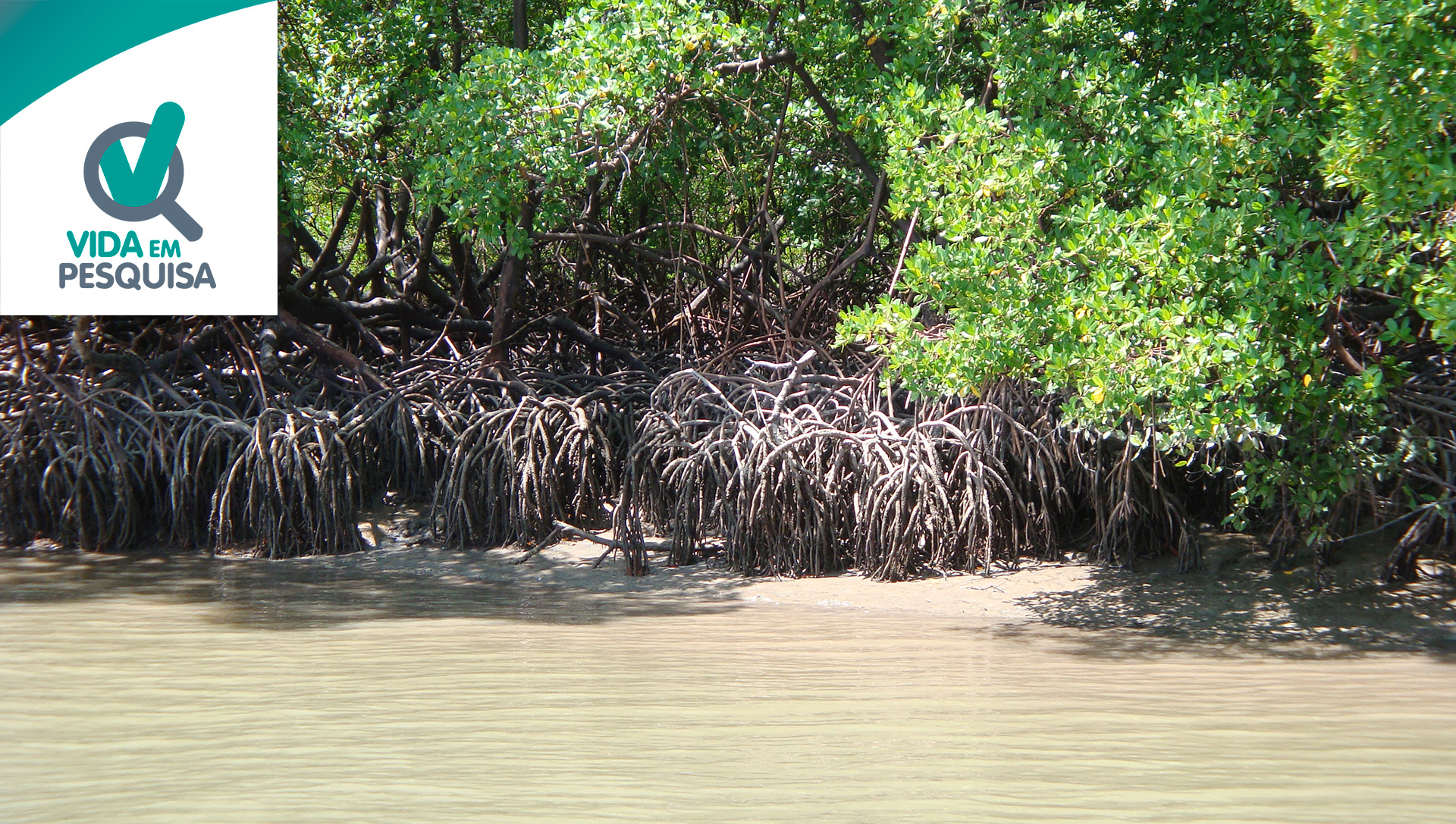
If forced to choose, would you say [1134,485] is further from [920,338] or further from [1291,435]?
[920,338]

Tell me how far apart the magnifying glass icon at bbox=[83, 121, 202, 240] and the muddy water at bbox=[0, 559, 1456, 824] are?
6.59 ft

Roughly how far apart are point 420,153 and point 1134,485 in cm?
403

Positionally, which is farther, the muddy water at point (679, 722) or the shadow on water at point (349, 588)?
the shadow on water at point (349, 588)

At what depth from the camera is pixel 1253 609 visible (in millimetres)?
4957

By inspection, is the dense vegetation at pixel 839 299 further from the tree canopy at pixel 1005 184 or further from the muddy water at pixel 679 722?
the muddy water at pixel 679 722

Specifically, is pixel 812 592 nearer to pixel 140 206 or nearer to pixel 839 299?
pixel 839 299

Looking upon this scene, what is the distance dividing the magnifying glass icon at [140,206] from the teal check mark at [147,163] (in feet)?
0.07

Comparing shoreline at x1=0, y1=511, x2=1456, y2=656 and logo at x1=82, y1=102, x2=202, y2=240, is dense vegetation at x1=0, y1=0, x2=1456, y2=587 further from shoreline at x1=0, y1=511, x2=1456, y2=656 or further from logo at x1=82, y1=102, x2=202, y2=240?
logo at x1=82, y1=102, x2=202, y2=240

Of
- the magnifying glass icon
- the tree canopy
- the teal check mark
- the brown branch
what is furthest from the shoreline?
the brown branch

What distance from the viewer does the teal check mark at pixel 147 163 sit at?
5.77 meters

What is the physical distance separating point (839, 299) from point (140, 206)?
399 cm

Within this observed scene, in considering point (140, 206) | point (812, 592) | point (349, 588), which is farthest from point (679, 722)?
point (140, 206)

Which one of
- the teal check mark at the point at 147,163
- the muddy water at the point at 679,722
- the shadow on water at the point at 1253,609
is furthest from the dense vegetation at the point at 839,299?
the muddy water at the point at 679,722

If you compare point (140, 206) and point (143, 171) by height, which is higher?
point (143, 171)
